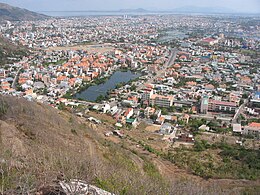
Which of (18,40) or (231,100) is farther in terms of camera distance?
(18,40)

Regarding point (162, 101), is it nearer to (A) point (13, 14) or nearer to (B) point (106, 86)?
(B) point (106, 86)

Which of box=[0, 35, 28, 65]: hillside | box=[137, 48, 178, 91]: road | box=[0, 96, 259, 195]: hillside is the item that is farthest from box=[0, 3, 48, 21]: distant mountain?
box=[0, 96, 259, 195]: hillside

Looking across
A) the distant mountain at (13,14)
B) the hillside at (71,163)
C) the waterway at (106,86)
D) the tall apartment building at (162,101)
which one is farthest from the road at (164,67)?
the distant mountain at (13,14)

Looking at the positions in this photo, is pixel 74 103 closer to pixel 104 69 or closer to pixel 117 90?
pixel 117 90

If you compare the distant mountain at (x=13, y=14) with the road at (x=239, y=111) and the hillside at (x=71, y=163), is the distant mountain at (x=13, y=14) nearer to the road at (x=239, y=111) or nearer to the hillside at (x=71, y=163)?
the road at (x=239, y=111)

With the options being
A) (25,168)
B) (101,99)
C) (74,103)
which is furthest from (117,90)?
(25,168)
